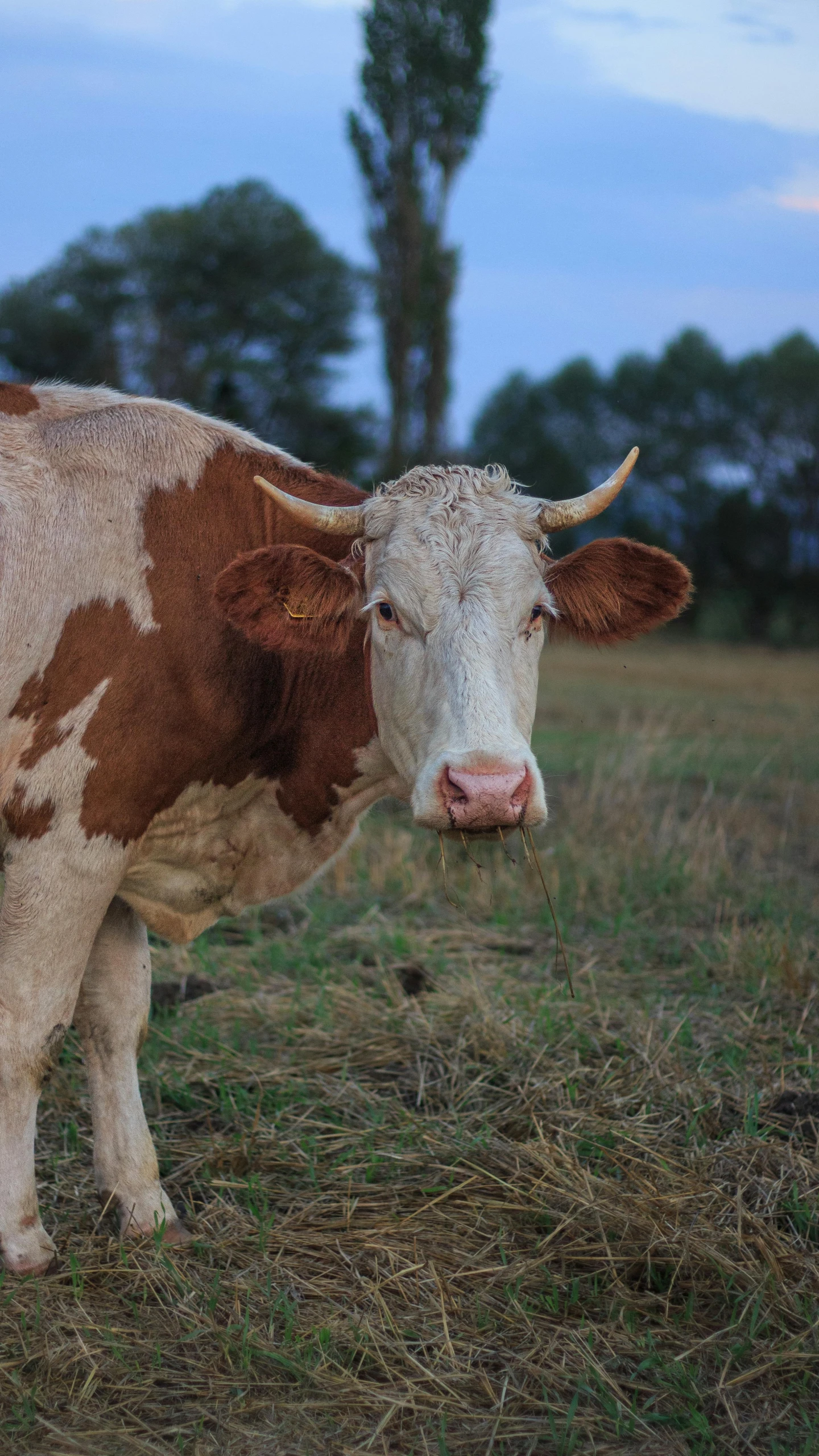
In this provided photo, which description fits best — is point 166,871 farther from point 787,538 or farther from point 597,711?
point 787,538

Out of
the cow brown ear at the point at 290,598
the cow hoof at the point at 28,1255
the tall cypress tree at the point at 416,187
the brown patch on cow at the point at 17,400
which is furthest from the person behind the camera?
the tall cypress tree at the point at 416,187

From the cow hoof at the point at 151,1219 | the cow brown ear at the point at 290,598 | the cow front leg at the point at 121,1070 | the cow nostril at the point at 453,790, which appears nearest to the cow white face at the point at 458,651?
the cow nostril at the point at 453,790

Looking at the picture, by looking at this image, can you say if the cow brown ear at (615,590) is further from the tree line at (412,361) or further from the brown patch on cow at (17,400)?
the tree line at (412,361)

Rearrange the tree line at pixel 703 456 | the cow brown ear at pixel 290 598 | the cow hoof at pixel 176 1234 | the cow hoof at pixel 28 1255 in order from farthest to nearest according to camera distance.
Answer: the tree line at pixel 703 456
the cow hoof at pixel 176 1234
the cow brown ear at pixel 290 598
the cow hoof at pixel 28 1255

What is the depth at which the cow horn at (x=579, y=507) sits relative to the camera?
3621 millimetres

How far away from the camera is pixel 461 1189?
12.2ft

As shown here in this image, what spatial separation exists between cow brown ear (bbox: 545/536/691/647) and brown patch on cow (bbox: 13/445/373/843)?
661mm

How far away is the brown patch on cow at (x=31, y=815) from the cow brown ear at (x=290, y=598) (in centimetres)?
72

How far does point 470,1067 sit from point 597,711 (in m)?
10.0

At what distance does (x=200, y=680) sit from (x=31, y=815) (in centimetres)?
60

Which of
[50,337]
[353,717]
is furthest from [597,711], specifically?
[50,337]

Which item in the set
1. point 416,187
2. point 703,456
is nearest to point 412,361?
point 416,187

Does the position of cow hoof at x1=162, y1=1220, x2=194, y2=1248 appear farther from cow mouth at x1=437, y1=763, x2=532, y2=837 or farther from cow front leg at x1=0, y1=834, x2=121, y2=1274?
cow mouth at x1=437, y1=763, x2=532, y2=837

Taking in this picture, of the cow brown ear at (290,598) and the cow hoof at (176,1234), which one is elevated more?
the cow brown ear at (290,598)
